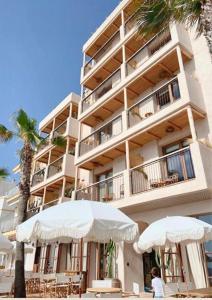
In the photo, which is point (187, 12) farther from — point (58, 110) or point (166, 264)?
point (58, 110)

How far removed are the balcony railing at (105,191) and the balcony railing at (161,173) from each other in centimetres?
167

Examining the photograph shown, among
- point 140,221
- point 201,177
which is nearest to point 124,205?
point 140,221

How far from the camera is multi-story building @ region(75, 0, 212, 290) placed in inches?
434

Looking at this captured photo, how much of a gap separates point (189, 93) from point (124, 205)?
6.37 metres

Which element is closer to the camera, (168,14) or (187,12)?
(187,12)

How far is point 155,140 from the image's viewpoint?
48.0 feet

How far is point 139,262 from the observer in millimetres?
13906

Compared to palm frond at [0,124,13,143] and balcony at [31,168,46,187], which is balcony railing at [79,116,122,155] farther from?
balcony at [31,168,46,187]

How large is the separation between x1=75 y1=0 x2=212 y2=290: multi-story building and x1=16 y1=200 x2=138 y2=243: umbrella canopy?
4.53m

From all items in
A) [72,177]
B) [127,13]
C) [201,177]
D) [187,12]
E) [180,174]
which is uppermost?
[127,13]

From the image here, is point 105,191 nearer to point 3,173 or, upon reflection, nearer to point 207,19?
point 3,173

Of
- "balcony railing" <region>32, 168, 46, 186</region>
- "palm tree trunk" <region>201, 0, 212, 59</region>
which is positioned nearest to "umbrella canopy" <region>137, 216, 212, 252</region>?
"palm tree trunk" <region>201, 0, 212, 59</region>

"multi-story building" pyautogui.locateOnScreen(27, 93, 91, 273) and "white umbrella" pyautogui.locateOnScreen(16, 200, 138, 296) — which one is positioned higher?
"multi-story building" pyautogui.locateOnScreen(27, 93, 91, 273)

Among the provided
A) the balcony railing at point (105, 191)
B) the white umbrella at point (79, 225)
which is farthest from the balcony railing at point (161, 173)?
the white umbrella at point (79, 225)
